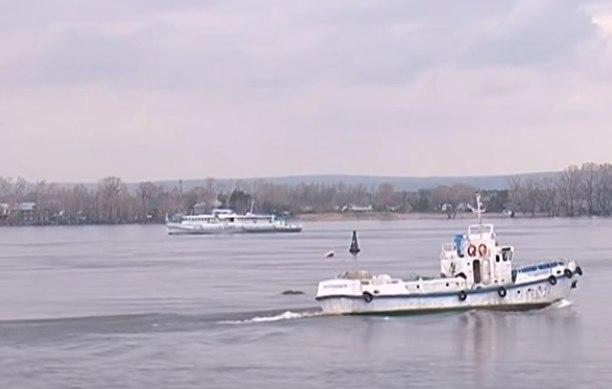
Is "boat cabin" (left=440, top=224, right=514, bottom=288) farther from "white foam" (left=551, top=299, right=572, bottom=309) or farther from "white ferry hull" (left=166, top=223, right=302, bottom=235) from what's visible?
"white ferry hull" (left=166, top=223, right=302, bottom=235)

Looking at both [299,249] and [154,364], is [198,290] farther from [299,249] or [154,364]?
[299,249]

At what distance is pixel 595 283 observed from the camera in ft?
199

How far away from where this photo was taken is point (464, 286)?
153 ft

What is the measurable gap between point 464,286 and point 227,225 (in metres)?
141

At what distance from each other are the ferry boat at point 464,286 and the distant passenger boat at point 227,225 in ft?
451

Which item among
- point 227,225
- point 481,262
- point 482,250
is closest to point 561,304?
point 481,262

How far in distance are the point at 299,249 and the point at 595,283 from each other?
57884 millimetres

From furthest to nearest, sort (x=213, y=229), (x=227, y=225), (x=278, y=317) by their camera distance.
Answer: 1. (x=227, y=225)
2. (x=213, y=229)
3. (x=278, y=317)

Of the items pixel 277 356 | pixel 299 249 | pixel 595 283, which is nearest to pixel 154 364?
A: pixel 277 356

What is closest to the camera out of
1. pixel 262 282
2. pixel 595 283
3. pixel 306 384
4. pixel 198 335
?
pixel 306 384

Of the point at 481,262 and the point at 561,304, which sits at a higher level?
the point at 481,262

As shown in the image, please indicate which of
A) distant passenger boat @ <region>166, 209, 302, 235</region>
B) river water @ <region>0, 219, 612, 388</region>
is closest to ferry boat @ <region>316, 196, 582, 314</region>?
river water @ <region>0, 219, 612, 388</region>

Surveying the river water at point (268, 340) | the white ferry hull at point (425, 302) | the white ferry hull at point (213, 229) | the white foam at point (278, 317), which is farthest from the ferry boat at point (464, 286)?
the white ferry hull at point (213, 229)

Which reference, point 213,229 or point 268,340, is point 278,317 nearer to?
point 268,340
